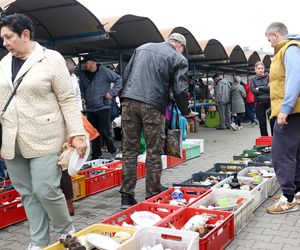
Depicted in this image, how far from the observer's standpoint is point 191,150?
807cm

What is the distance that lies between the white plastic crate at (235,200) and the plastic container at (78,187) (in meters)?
1.69

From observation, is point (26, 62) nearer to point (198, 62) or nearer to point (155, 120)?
point (155, 120)

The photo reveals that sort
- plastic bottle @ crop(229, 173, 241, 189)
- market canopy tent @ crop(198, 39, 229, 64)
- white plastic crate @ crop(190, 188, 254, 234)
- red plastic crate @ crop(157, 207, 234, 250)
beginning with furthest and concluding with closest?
market canopy tent @ crop(198, 39, 229, 64)
plastic bottle @ crop(229, 173, 241, 189)
white plastic crate @ crop(190, 188, 254, 234)
red plastic crate @ crop(157, 207, 234, 250)

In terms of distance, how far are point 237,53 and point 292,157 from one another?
39.6ft

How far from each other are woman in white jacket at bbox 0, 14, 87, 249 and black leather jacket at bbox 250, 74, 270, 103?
17.9ft

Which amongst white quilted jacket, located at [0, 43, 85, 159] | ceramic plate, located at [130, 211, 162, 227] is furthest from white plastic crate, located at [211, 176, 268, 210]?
white quilted jacket, located at [0, 43, 85, 159]

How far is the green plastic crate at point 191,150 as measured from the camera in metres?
7.94

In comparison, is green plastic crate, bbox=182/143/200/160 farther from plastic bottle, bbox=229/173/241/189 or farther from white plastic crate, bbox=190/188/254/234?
white plastic crate, bbox=190/188/254/234

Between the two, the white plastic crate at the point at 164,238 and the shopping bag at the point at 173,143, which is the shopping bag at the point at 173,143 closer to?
the shopping bag at the point at 173,143

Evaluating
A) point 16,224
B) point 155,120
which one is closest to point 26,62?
point 155,120

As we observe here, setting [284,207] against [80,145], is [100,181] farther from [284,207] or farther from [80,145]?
[80,145]

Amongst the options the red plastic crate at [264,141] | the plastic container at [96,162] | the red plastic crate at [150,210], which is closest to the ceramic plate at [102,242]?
the red plastic crate at [150,210]

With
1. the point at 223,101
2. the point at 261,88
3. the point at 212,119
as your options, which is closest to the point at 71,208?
the point at 261,88

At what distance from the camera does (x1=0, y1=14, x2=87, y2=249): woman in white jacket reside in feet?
9.22
